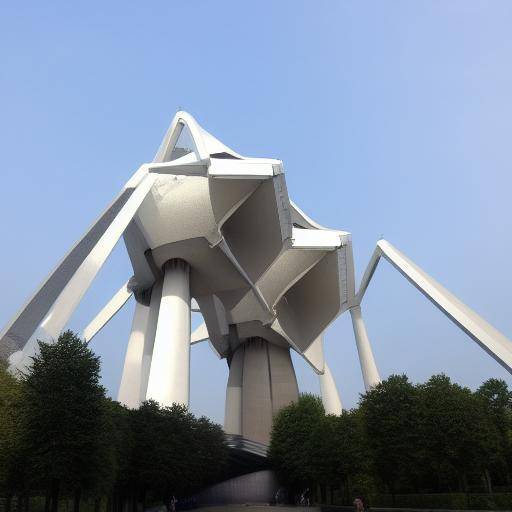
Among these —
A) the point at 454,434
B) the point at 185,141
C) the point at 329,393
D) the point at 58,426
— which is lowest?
the point at 58,426

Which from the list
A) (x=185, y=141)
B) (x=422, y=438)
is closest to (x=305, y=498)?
(x=422, y=438)

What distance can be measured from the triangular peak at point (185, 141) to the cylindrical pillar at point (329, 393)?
3074 cm

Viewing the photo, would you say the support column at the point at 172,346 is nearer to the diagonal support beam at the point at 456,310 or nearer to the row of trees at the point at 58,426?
the row of trees at the point at 58,426

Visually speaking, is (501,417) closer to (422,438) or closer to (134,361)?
(422,438)

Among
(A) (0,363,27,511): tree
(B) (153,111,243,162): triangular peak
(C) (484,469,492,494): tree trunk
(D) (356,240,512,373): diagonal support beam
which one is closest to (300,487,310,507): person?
(C) (484,469,492,494): tree trunk

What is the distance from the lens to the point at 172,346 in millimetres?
38875

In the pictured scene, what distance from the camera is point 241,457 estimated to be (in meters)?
51.7

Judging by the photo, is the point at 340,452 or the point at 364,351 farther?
the point at 364,351

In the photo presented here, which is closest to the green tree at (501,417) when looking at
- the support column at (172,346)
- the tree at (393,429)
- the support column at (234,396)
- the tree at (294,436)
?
the tree at (393,429)

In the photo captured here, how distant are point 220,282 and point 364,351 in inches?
597

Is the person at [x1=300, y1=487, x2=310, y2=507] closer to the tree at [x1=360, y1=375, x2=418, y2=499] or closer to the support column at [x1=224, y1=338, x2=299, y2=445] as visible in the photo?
the support column at [x1=224, y1=338, x2=299, y2=445]

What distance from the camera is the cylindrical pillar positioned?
62875 millimetres

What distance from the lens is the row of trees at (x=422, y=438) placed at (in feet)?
89.9

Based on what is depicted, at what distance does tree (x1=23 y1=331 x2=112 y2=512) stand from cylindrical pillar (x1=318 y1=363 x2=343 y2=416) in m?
45.0
